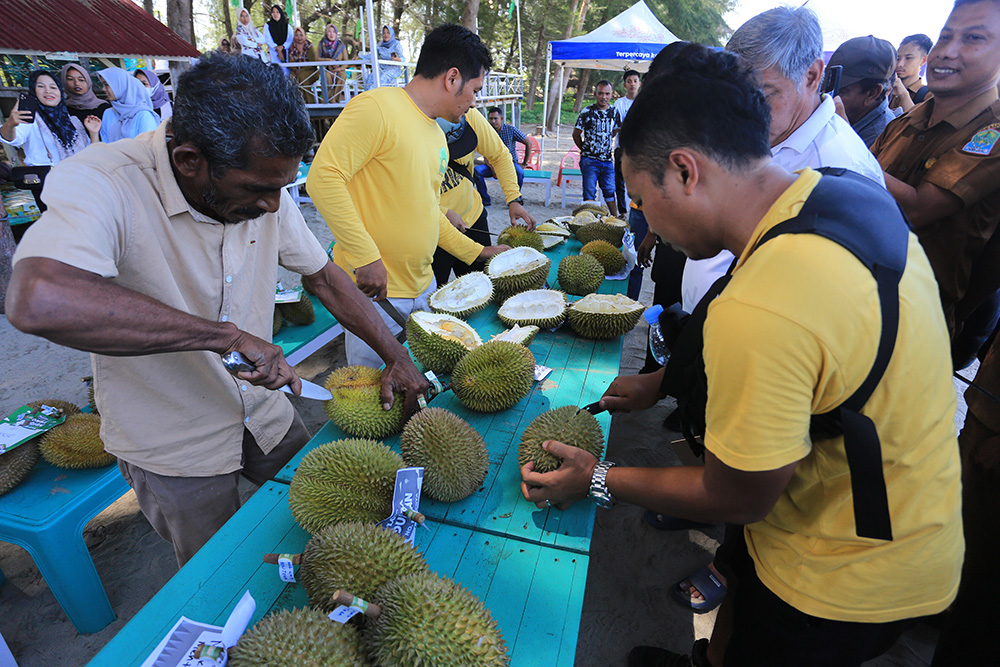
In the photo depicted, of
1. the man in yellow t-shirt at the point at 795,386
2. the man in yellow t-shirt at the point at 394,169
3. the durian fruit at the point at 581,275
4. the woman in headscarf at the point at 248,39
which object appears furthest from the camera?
the woman in headscarf at the point at 248,39

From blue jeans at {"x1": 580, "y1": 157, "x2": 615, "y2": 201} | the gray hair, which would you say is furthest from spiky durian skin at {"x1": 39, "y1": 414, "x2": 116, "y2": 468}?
blue jeans at {"x1": 580, "y1": 157, "x2": 615, "y2": 201}

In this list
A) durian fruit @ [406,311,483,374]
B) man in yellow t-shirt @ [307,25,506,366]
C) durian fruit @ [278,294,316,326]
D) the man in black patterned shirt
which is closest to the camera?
durian fruit @ [406,311,483,374]

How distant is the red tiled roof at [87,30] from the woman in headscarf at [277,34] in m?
3.30

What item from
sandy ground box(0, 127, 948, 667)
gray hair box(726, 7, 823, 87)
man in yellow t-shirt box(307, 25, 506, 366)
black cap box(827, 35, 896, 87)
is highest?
black cap box(827, 35, 896, 87)

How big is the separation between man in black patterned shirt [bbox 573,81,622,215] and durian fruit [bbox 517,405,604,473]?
8.07 m

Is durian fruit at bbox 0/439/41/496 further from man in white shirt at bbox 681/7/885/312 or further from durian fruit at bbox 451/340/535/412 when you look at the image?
man in white shirt at bbox 681/7/885/312

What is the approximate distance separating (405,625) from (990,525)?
228 centimetres

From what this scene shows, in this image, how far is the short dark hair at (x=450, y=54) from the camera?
3004 millimetres

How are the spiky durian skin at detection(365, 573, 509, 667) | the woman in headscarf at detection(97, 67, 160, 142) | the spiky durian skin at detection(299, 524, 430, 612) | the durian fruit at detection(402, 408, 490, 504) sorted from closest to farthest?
the spiky durian skin at detection(365, 573, 509, 667) → the spiky durian skin at detection(299, 524, 430, 612) → the durian fruit at detection(402, 408, 490, 504) → the woman in headscarf at detection(97, 67, 160, 142)

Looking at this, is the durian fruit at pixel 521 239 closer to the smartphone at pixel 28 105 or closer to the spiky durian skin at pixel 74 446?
the spiky durian skin at pixel 74 446

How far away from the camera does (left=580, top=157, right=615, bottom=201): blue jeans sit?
9.66m

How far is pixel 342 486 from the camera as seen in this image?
170 cm

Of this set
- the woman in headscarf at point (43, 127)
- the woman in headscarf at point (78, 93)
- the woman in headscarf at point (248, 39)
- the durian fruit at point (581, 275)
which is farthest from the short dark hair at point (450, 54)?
the woman in headscarf at point (248, 39)

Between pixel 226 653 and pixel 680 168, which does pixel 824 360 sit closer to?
pixel 680 168
